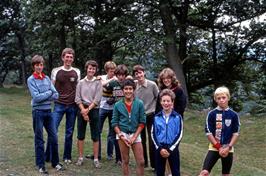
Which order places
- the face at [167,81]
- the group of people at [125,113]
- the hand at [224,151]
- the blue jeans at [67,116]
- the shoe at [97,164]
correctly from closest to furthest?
the hand at [224,151] → the group of people at [125,113] → the face at [167,81] → the blue jeans at [67,116] → the shoe at [97,164]

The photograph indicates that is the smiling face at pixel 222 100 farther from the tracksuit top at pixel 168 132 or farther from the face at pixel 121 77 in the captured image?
the face at pixel 121 77

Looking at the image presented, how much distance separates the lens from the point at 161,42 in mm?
17531

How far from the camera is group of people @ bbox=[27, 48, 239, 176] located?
570 cm

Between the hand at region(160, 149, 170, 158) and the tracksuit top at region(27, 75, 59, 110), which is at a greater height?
the tracksuit top at region(27, 75, 59, 110)

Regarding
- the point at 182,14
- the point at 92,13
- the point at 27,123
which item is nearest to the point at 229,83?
the point at 182,14

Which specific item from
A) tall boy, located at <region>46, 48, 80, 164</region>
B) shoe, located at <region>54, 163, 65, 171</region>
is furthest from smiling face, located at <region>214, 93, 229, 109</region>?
shoe, located at <region>54, 163, 65, 171</region>

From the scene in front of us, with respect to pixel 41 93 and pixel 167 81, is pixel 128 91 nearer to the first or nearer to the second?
pixel 167 81

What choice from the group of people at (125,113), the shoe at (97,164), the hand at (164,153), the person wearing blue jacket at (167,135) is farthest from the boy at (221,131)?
the shoe at (97,164)

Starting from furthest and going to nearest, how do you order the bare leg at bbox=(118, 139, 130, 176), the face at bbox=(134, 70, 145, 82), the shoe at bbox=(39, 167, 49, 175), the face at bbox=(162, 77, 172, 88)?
the face at bbox=(134, 70, 145, 82) < the shoe at bbox=(39, 167, 49, 175) < the face at bbox=(162, 77, 172, 88) < the bare leg at bbox=(118, 139, 130, 176)

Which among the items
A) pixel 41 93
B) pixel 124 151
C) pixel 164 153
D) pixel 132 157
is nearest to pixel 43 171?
pixel 41 93

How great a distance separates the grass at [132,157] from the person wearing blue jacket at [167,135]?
A: 1639 millimetres

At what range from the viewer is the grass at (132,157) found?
289 inches

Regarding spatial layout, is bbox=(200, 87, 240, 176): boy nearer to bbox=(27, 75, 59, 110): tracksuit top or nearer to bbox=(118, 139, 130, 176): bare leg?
bbox=(118, 139, 130, 176): bare leg

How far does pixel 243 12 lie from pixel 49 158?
12.8 meters
